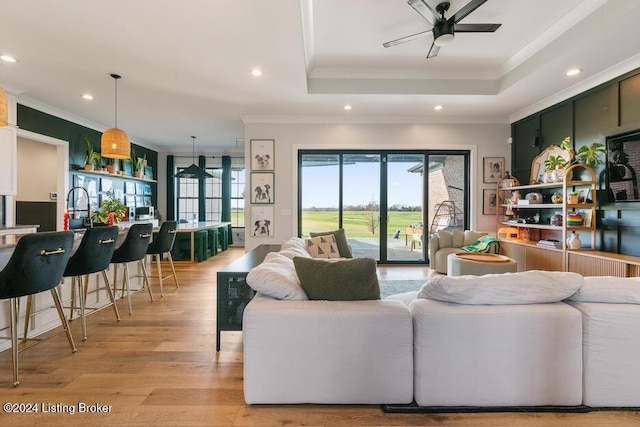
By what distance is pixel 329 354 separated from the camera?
168cm

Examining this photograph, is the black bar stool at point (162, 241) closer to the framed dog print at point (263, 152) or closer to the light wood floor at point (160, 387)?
the light wood floor at point (160, 387)

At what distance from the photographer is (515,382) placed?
167cm

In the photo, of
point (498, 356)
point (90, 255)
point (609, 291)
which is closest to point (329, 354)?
point (498, 356)

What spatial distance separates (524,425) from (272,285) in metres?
1.53

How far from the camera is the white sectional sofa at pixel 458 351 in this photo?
5.44 ft

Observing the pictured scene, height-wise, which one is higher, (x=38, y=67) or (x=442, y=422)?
(x=38, y=67)

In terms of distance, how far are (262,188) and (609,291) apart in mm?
4551

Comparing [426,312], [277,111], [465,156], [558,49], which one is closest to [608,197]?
[558,49]

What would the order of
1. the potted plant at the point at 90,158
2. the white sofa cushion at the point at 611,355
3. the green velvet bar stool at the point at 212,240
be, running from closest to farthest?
the white sofa cushion at the point at 611,355
the potted plant at the point at 90,158
the green velvet bar stool at the point at 212,240

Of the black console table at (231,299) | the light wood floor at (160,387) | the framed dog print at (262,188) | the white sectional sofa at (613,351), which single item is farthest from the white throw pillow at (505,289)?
the framed dog print at (262,188)

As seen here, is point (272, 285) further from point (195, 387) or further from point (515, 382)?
point (515, 382)

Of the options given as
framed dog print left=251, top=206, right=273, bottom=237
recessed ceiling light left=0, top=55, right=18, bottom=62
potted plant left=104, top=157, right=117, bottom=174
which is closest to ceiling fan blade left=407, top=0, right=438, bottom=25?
framed dog print left=251, top=206, right=273, bottom=237

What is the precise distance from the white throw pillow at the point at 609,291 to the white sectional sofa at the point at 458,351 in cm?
1

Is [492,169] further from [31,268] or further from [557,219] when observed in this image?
[31,268]
